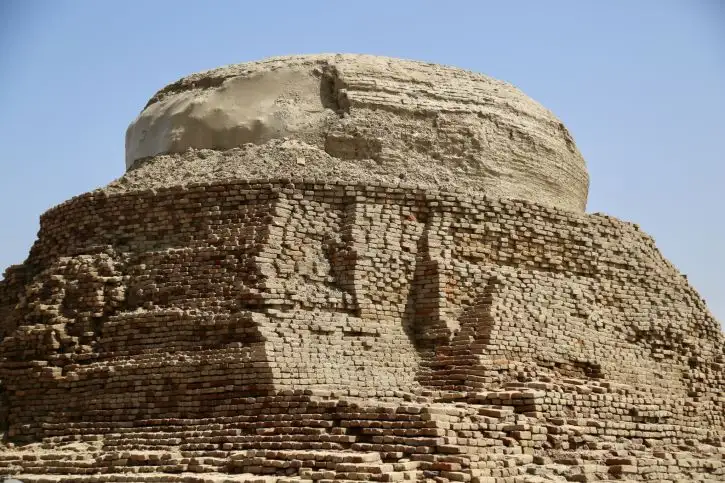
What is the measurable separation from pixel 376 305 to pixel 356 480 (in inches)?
182

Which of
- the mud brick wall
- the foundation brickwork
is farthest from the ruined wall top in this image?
the foundation brickwork

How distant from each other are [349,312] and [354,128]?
12.3 feet

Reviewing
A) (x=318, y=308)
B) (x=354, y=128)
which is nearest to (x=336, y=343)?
(x=318, y=308)

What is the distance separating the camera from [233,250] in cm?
1872

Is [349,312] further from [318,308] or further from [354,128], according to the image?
[354,128]

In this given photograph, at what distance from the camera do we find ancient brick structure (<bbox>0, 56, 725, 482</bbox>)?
16.4 m

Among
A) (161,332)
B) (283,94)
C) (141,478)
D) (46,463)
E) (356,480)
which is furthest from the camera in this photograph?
(283,94)

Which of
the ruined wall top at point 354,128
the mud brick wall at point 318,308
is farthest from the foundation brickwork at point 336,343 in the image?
the ruined wall top at point 354,128

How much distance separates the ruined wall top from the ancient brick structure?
0.14 ft

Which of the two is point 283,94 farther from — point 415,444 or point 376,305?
point 415,444

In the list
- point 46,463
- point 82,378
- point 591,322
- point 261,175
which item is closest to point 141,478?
point 46,463

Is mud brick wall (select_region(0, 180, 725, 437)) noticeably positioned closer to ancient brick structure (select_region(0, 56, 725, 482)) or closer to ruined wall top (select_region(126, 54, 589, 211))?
ancient brick structure (select_region(0, 56, 725, 482))

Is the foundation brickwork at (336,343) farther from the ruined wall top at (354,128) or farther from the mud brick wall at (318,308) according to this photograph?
the ruined wall top at (354,128)

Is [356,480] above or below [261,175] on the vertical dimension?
below
